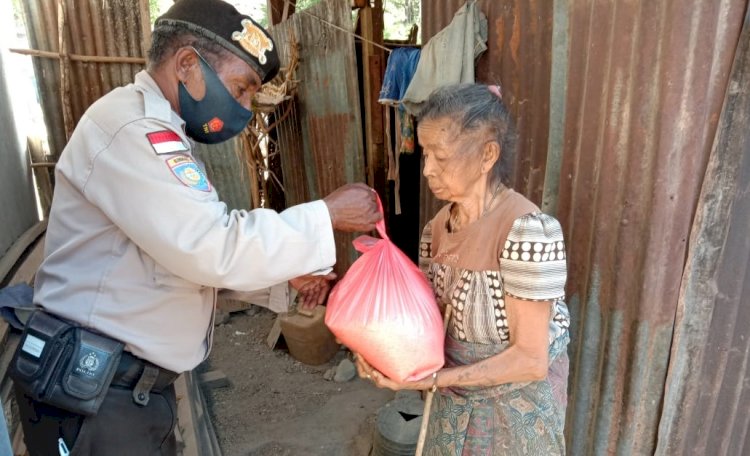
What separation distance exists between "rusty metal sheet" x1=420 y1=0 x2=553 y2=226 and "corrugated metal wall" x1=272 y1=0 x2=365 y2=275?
2238 mm

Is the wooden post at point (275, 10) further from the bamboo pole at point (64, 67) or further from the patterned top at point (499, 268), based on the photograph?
the patterned top at point (499, 268)

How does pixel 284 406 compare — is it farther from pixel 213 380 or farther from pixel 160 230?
pixel 160 230

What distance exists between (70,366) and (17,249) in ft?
7.82

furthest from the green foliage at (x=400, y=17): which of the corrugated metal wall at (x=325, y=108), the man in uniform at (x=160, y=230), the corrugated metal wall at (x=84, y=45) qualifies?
the man in uniform at (x=160, y=230)

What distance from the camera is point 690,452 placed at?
83.0 inches

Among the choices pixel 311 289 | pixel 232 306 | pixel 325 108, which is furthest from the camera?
pixel 232 306

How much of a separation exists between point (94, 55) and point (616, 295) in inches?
222

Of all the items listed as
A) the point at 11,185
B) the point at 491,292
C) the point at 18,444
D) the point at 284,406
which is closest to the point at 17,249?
the point at 11,185

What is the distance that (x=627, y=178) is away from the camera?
1.94 m

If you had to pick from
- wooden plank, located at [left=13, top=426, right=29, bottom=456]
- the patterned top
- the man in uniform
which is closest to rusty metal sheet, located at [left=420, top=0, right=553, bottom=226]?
the patterned top

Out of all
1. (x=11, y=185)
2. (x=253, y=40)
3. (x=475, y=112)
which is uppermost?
(x=253, y=40)

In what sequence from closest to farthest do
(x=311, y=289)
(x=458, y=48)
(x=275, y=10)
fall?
(x=311, y=289)
(x=458, y=48)
(x=275, y=10)

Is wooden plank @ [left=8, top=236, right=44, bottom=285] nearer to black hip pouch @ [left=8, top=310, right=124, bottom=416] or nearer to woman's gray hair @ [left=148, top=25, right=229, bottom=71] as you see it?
black hip pouch @ [left=8, top=310, right=124, bottom=416]

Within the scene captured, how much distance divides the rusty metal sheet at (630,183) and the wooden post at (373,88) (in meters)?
2.79
